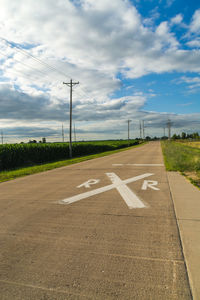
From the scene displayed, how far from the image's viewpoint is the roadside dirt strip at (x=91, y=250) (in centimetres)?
231

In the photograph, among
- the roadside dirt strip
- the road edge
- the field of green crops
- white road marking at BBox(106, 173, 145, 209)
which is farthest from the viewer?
the field of green crops

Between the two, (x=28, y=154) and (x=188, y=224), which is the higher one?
(x=28, y=154)

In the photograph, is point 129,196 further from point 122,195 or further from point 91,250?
point 91,250

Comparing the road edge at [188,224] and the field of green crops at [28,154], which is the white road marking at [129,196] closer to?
the road edge at [188,224]

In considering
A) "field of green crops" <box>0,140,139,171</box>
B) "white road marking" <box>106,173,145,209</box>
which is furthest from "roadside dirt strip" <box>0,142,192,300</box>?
"field of green crops" <box>0,140,139,171</box>

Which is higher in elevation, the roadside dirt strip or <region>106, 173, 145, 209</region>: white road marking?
the roadside dirt strip

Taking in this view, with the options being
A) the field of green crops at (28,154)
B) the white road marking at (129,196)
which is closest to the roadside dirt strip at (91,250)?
the white road marking at (129,196)

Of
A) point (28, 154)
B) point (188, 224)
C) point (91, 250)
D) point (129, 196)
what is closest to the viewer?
point (91, 250)

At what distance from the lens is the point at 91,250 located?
3141 mm

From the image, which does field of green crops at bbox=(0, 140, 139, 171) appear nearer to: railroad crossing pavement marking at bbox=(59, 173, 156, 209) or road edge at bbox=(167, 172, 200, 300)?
railroad crossing pavement marking at bbox=(59, 173, 156, 209)

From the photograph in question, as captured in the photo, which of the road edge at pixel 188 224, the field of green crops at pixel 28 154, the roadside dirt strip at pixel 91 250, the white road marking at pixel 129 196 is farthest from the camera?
the field of green crops at pixel 28 154

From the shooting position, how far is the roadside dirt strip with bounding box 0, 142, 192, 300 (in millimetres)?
2311

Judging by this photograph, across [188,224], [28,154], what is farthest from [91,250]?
[28,154]

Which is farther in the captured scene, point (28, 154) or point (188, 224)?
point (28, 154)
